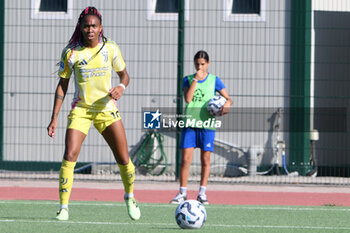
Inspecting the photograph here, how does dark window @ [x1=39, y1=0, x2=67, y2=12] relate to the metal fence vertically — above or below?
above

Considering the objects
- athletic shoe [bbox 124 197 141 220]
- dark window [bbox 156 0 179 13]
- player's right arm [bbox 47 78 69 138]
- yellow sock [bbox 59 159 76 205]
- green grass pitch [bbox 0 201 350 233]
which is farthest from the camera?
dark window [bbox 156 0 179 13]

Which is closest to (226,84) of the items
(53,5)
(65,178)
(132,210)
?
(53,5)

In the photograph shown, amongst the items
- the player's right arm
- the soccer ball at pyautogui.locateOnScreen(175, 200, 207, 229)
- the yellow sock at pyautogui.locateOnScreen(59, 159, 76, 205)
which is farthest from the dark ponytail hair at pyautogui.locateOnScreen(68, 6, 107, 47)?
the soccer ball at pyautogui.locateOnScreen(175, 200, 207, 229)

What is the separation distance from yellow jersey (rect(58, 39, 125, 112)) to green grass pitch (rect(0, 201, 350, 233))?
109cm

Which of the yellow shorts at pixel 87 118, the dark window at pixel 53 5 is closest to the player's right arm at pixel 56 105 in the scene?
the yellow shorts at pixel 87 118

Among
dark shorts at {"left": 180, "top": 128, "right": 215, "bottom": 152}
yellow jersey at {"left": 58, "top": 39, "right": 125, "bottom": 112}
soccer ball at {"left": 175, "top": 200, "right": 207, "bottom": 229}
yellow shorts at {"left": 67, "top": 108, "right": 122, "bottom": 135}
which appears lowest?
soccer ball at {"left": 175, "top": 200, "right": 207, "bottom": 229}

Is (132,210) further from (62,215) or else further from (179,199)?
(179,199)

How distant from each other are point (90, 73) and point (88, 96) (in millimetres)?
211

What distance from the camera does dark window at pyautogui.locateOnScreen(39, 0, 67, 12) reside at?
55.0 feet

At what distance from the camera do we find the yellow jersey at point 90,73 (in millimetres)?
8273

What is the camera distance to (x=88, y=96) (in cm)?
828

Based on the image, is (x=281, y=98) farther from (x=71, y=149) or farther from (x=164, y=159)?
(x=71, y=149)

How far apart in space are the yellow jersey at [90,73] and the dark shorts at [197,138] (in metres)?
2.54

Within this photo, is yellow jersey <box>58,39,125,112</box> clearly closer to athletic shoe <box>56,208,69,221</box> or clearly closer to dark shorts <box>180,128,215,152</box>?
athletic shoe <box>56,208,69,221</box>
